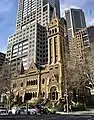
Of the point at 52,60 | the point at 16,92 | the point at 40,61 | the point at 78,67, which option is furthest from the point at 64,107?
the point at 40,61

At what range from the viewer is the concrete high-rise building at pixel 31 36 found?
5197 inches

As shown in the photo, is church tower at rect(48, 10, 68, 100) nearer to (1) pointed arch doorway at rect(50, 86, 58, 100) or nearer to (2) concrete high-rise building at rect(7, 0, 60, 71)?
(1) pointed arch doorway at rect(50, 86, 58, 100)

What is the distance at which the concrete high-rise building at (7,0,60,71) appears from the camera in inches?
5197

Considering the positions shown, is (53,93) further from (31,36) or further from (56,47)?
(31,36)

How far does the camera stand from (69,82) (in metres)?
49.7

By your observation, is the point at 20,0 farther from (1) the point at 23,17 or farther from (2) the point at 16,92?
(2) the point at 16,92

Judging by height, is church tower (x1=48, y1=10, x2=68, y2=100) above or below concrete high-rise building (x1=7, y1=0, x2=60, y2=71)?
below

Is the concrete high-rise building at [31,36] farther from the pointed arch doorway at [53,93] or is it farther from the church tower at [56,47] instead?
the pointed arch doorway at [53,93]

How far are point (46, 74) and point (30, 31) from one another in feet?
264

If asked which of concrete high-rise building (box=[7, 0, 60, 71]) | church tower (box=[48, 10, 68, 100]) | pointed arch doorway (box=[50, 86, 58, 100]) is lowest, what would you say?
pointed arch doorway (box=[50, 86, 58, 100])

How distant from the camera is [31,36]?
137875 mm

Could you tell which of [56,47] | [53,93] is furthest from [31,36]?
[53,93]

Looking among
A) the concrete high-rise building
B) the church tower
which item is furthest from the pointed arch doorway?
the concrete high-rise building

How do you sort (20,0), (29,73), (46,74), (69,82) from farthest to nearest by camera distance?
(20,0), (29,73), (46,74), (69,82)
